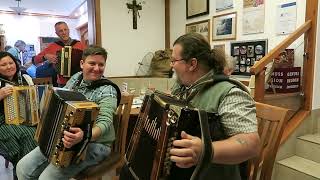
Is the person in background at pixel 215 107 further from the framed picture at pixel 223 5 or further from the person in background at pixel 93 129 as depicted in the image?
the framed picture at pixel 223 5

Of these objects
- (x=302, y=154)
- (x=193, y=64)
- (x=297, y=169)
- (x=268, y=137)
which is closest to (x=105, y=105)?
(x=193, y=64)

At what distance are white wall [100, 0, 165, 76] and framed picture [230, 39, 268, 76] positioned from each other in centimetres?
126

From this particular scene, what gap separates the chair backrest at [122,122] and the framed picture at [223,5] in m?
1.92

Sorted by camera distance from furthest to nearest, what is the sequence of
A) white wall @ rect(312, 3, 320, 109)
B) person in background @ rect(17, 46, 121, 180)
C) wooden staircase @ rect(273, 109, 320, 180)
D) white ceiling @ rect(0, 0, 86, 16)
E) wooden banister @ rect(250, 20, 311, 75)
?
white ceiling @ rect(0, 0, 86, 16) → white wall @ rect(312, 3, 320, 109) → wooden staircase @ rect(273, 109, 320, 180) → wooden banister @ rect(250, 20, 311, 75) → person in background @ rect(17, 46, 121, 180)

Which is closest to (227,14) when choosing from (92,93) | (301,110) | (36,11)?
(301,110)

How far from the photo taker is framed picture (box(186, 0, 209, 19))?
11.6 feet

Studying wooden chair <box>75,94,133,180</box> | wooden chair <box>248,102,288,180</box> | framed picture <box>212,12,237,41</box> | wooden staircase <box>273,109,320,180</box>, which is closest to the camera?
wooden chair <box>248,102,288,180</box>

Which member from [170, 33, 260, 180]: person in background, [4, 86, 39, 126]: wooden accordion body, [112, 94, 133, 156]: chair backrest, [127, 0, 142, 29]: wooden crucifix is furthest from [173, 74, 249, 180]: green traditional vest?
[127, 0, 142, 29]: wooden crucifix

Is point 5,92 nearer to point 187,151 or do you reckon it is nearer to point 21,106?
point 21,106

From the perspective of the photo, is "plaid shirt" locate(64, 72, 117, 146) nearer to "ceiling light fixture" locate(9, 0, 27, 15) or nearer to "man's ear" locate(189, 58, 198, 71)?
"man's ear" locate(189, 58, 198, 71)

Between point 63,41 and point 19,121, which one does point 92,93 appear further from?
point 63,41

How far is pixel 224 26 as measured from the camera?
131 inches

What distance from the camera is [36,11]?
7.54m

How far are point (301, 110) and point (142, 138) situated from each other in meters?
2.00
